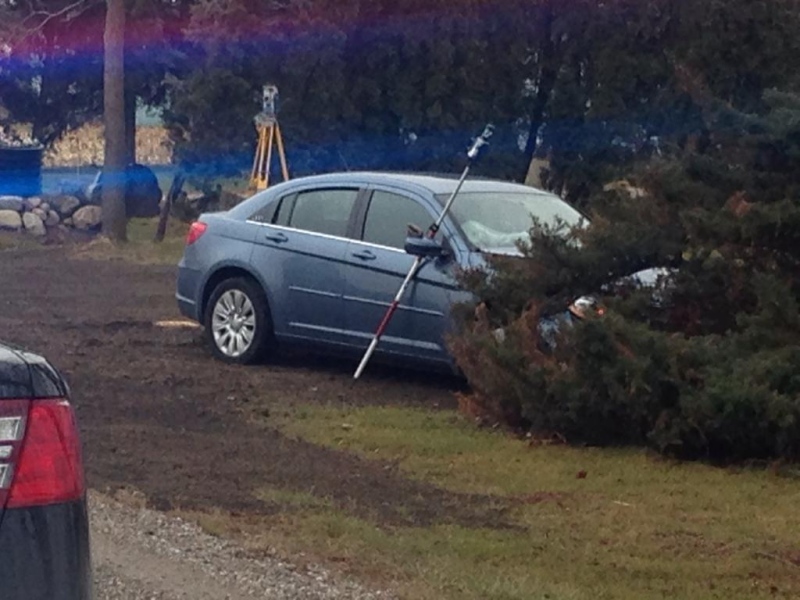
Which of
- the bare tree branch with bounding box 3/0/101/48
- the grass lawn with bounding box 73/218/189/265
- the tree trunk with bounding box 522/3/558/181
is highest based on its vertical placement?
the bare tree branch with bounding box 3/0/101/48

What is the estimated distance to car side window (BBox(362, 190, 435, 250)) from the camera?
429 inches

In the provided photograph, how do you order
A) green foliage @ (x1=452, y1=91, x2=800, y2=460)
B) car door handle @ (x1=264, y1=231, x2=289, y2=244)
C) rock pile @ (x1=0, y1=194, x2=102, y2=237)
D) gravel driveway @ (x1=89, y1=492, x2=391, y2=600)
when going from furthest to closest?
1. rock pile @ (x1=0, y1=194, x2=102, y2=237)
2. car door handle @ (x1=264, y1=231, x2=289, y2=244)
3. green foliage @ (x1=452, y1=91, x2=800, y2=460)
4. gravel driveway @ (x1=89, y1=492, x2=391, y2=600)

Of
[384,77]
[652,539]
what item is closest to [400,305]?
[652,539]

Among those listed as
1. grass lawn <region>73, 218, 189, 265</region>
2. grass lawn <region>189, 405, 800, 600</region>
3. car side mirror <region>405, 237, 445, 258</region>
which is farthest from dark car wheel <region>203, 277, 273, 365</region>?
grass lawn <region>73, 218, 189, 265</region>

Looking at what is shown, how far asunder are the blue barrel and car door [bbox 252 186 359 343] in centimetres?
2298

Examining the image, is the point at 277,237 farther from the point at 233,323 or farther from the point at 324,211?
the point at 233,323

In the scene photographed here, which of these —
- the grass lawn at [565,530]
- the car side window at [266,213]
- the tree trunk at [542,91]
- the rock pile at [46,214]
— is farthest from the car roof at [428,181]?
the rock pile at [46,214]

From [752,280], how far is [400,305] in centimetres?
295

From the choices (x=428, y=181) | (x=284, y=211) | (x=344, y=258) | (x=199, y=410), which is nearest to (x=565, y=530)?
(x=199, y=410)

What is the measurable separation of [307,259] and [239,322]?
0.85 meters

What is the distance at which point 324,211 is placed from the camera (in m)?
11.5

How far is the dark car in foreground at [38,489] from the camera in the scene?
10.4ft

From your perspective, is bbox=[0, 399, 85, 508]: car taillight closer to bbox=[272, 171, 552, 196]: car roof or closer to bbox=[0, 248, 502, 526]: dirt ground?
bbox=[0, 248, 502, 526]: dirt ground

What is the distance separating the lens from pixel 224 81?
26.5 m
